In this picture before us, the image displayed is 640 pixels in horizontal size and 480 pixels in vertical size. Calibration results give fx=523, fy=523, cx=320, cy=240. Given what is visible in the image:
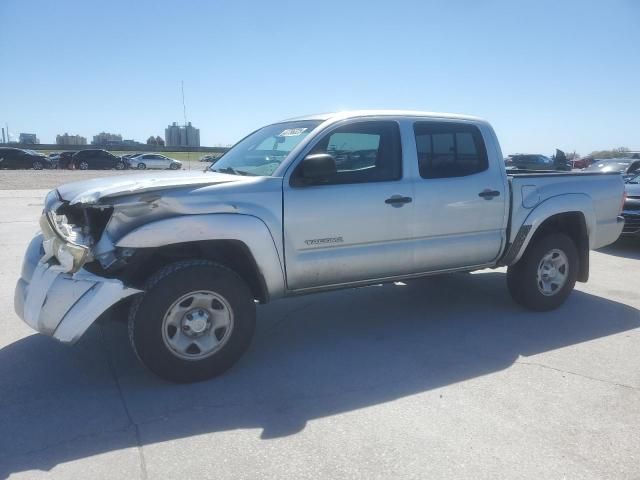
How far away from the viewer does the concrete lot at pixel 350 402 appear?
9.07 ft

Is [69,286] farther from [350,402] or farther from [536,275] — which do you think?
[536,275]

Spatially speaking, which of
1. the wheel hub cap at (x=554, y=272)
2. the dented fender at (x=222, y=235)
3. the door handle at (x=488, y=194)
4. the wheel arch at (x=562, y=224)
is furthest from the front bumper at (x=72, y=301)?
the wheel hub cap at (x=554, y=272)

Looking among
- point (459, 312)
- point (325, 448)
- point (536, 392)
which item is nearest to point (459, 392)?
point (536, 392)

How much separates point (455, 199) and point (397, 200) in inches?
25.6

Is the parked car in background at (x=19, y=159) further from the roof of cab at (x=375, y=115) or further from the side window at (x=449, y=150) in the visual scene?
the side window at (x=449, y=150)

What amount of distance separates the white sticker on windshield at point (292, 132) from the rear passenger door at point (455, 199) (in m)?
1.02

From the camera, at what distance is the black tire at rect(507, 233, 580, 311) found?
522cm

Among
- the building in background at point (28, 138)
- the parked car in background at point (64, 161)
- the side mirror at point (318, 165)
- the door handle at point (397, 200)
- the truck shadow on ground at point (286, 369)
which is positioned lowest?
the truck shadow on ground at point (286, 369)

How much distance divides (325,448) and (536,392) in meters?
1.62

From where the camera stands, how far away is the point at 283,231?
386 centimetres

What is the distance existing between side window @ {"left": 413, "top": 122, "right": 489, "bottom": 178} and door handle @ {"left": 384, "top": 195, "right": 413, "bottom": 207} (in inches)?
13.0

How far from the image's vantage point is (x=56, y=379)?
3688mm

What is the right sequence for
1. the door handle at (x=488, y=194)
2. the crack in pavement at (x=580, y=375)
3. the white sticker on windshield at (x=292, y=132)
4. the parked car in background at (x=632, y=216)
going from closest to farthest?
the crack in pavement at (x=580, y=375), the white sticker on windshield at (x=292, y=132), the door handle at (x=488, y=194), the parked car in background at (x=632, y=216)

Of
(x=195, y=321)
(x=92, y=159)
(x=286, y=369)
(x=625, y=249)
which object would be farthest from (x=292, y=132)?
(x=92, y=159)
